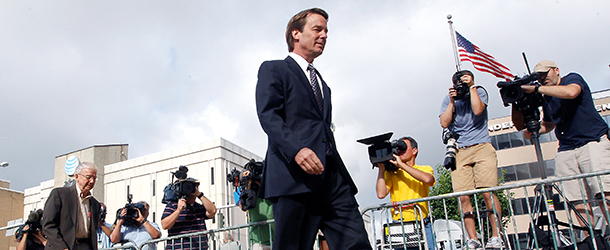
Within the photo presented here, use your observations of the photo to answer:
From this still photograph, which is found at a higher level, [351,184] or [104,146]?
[104,146]

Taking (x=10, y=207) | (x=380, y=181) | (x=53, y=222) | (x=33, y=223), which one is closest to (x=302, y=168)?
(x=380, y=181)

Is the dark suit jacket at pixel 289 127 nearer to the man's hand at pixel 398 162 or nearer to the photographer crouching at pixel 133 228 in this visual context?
the man's hand at pixel 398 162

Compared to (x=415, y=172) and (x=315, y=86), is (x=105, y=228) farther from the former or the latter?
(x=315, y=86)

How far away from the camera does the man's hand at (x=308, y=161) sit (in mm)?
2244

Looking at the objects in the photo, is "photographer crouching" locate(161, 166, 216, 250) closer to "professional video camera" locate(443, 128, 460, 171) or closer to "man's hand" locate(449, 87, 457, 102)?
"professional video camera" locate(443, 128, 460, 171)

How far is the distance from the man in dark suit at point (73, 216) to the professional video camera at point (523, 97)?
4068mm

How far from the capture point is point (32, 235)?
6820 millimetres

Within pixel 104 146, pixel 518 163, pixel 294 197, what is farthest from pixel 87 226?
pixel 518 163

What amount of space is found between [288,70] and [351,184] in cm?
71

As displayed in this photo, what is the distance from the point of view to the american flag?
8.67m

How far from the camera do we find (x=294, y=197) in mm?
2334

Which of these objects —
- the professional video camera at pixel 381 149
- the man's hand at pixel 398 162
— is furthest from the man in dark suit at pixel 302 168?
the man's hand at pixel 398 162

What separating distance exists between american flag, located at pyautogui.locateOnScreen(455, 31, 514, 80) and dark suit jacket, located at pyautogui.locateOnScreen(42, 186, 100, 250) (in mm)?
7038

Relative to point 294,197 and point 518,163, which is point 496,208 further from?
point 518,163
